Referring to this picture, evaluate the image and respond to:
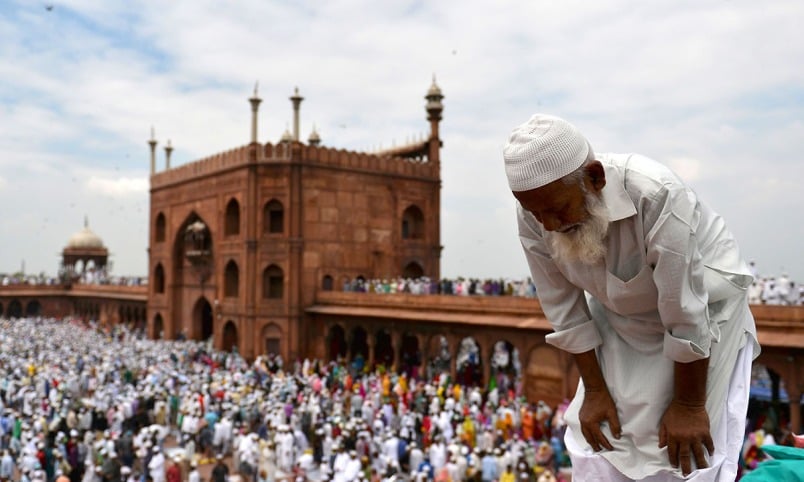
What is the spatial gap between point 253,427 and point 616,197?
12865mm

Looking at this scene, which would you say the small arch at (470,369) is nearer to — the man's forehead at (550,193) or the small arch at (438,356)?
the small arch at (438,356)

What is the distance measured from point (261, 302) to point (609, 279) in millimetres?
23106

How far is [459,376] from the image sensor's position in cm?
1972

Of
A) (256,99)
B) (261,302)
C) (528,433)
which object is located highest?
(256,99)

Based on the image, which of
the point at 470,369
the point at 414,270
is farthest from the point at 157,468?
the point at 414,270

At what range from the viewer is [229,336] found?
25.8 m

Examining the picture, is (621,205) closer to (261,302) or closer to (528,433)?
(528,433)

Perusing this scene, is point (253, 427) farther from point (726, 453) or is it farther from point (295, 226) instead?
point (726, 453)

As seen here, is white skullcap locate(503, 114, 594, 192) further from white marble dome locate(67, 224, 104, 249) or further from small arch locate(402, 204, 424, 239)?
white marble dome locate(67, 224, 104, 249)

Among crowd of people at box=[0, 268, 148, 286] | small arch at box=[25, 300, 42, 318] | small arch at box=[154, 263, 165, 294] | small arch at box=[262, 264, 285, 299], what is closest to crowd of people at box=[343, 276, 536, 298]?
small arch at box=[262, 264, 285, 299]

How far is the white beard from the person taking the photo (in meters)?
1.58

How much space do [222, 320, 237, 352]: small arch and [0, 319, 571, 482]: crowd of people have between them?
228 inches

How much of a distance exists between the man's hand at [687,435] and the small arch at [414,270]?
24.7m

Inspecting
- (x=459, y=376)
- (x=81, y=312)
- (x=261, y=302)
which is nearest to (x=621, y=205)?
(x=459, y=376)
